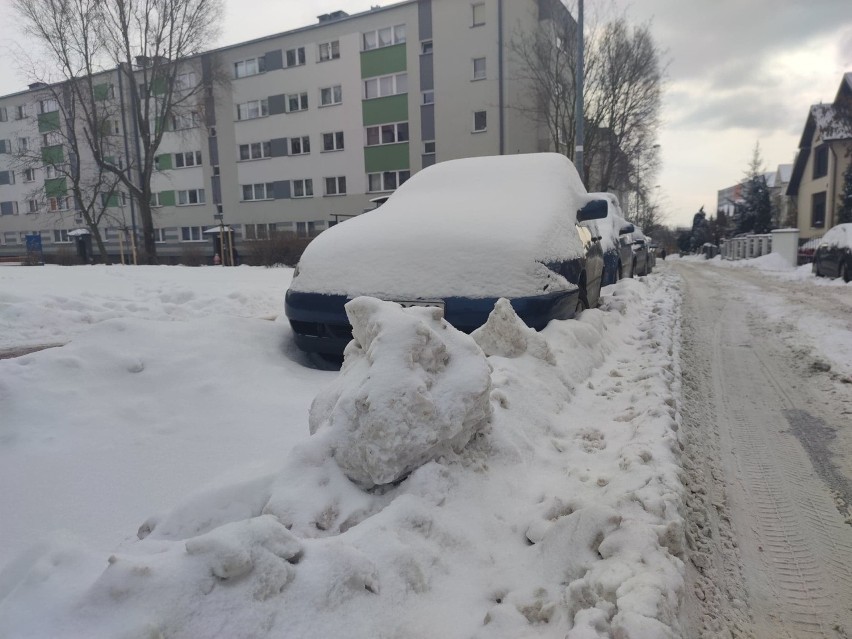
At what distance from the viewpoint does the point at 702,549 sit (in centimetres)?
218

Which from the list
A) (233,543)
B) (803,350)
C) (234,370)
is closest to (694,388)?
(803,350)

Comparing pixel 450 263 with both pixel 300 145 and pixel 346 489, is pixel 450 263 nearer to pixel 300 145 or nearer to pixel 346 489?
pixel 346 489

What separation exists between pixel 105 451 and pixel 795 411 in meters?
4.19

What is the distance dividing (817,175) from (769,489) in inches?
1623

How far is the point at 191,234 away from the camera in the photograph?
3659 cm

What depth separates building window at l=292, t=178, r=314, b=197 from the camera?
1271 inches

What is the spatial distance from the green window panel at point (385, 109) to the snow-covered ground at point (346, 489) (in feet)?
90.9

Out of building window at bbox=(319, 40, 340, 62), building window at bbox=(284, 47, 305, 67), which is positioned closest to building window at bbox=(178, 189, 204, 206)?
building window at bbox=(284, 47, 305, 67)

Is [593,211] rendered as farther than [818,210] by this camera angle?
No

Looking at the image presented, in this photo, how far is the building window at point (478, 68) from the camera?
27.3 metres

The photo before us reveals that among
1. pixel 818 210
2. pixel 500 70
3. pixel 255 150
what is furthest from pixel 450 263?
pixel 818 210

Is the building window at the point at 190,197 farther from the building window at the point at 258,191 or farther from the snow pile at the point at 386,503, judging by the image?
the snow pile at the point at 386,503

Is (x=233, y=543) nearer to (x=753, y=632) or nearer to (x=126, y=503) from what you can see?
(x=126, y=503)

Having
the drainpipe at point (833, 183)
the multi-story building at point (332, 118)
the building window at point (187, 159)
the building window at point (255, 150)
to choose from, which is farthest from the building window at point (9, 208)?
the drainpipe at point (833, 183)
